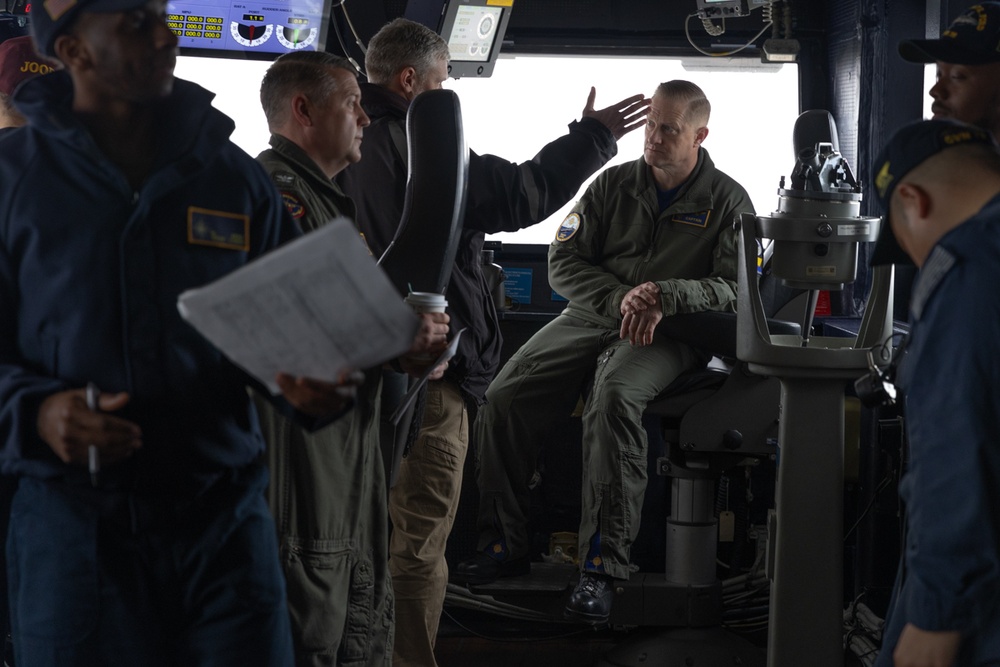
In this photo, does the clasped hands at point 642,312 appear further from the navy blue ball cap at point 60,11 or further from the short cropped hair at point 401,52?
the navy blue ball cap at point 60,11

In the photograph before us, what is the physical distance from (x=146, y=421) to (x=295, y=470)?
478 millimetres

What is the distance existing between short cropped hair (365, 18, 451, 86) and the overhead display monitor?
1.17m

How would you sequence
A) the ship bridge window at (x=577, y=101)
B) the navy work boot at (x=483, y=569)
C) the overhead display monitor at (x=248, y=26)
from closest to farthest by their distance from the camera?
1. the navy work boot at (x=483, y=569)
2. the overhead display monitor at (x=248, y=26)
3. the ship bridge window at (x=577, y=101)

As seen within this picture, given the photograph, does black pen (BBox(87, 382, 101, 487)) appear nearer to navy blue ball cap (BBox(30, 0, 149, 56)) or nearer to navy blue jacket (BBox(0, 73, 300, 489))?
navy blue jacket (BBox(0, 73, 300, 489))

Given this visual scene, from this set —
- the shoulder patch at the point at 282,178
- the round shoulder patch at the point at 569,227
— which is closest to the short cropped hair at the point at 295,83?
the shoulder patch at the point at 282,178

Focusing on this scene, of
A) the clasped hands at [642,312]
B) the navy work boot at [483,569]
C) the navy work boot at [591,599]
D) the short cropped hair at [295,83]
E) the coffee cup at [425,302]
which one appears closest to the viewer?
the coffee cup at [425,302]

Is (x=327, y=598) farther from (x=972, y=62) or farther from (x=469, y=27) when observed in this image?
(x=469, y=27)

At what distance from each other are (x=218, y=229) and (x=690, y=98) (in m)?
2.49

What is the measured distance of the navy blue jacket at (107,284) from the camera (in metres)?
1.47

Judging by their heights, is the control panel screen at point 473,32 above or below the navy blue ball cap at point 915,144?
above

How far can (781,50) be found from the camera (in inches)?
158

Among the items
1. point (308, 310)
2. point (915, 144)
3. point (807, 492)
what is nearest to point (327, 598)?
point (308, 310)

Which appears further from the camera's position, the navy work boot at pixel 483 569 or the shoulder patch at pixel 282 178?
the navy work boot at pixel 483 569

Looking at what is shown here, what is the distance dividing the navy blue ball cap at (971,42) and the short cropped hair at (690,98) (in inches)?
67.5
